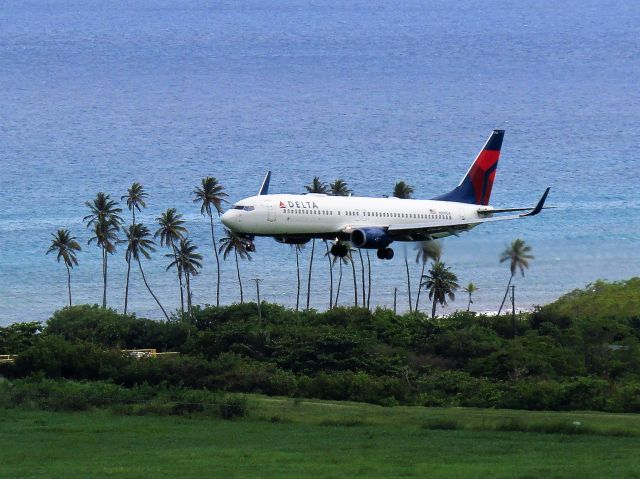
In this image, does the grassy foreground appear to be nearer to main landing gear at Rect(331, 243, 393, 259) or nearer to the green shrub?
the green shrub

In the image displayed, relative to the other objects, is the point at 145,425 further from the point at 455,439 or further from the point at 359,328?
the point at 359,328

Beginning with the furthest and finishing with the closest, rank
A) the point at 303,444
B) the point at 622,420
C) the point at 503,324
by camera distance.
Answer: the point at 503,324 → the point at 622,420 → the point at 303,444

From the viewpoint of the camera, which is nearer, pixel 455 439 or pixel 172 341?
pixel 455 439

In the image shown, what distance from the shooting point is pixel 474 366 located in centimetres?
13612

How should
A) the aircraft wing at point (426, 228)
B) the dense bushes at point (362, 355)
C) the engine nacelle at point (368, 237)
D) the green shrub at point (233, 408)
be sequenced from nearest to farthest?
the engine nacelle at point (368, 237), the aircraft wing at point (426, 228), the green shrub at point (233, 408), the dense bushes at point (362, 355)

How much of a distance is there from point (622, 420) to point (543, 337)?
42.8 m

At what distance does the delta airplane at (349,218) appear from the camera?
92.9 metres

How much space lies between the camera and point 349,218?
95.8 meters

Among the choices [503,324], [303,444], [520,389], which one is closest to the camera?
[303,444]

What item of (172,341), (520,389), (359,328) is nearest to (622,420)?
(520,389)

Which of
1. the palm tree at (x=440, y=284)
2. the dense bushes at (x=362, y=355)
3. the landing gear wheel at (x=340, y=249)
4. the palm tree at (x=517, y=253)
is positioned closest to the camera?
the landing gear wheel at (x=340, y=249)

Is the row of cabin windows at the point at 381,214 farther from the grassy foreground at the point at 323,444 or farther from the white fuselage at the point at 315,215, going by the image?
the grassy foreground at the point at 323,444

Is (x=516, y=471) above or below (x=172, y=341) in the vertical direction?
below

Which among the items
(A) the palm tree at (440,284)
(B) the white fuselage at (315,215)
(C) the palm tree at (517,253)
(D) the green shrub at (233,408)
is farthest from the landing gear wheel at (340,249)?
(A) the palm tree at (440,284)
